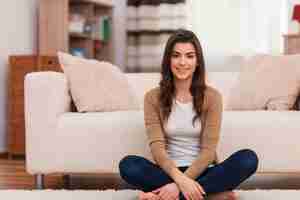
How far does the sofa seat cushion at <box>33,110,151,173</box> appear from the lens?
2898mm

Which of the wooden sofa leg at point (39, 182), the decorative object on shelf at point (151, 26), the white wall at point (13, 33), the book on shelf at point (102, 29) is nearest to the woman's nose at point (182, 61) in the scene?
the wooden sofa leg at point (39, 182)

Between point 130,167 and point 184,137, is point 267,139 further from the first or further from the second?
point 130,167

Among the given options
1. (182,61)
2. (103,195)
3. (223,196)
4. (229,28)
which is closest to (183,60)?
(182,61)

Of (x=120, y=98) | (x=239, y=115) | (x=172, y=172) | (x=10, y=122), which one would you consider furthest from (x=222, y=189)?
(x=10, y=122)

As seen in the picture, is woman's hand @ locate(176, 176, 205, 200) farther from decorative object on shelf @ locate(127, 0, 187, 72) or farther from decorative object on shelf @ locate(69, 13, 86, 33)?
decorative object on shelf @ locate(127, 0, 187, 72)

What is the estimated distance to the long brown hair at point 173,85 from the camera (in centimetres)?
237

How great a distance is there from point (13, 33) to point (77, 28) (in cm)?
83

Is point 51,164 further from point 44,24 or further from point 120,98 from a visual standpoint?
point 44,24

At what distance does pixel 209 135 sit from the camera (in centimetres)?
232

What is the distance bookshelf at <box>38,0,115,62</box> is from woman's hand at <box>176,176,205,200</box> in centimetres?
297

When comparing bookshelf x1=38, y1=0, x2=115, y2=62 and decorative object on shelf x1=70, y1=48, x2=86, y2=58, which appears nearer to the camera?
bookshelf x1=38, y1=0, x2=115, y2=62

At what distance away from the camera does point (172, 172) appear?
7.36ft

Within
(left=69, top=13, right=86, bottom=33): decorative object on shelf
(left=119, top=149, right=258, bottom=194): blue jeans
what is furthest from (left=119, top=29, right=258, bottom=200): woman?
(left=69, top=13, right=86, bottom=33): decorative object on shelf

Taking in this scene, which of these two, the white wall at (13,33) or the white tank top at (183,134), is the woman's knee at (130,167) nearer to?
the white tank top at (183,134)
